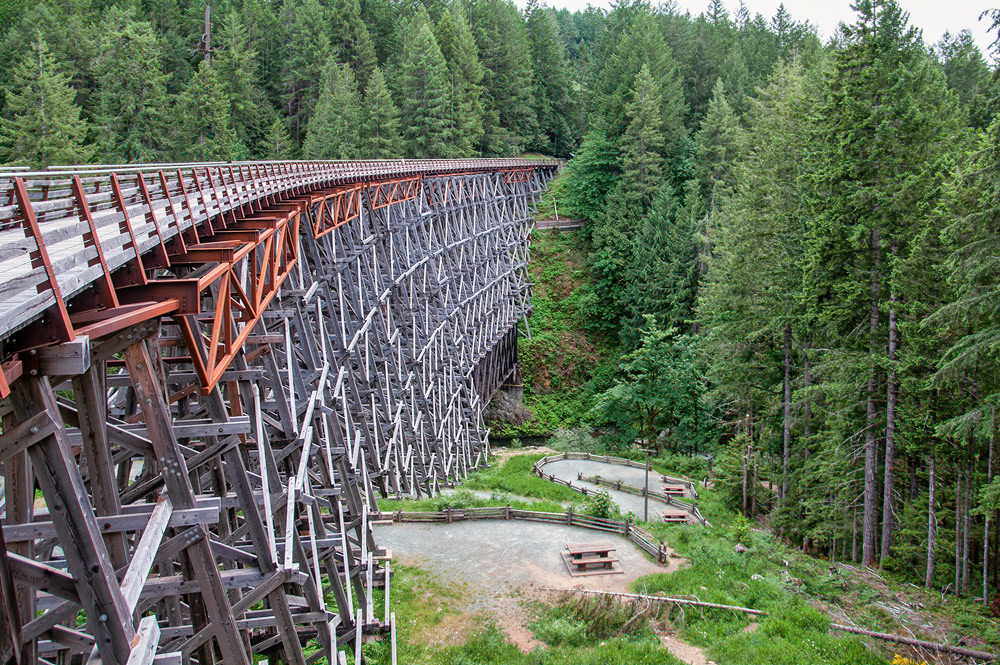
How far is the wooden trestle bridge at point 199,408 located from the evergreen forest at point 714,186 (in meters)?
11.1

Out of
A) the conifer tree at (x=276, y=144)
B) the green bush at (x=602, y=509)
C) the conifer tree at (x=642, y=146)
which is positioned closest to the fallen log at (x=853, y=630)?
the green bush at (x=602, y=509)

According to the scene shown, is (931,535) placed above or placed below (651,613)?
above

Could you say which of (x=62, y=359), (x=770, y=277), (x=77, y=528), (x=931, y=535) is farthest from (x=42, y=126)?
(x=931, y=535)

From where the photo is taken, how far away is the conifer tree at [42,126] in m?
30.6

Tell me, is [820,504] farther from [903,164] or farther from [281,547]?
[281,547]

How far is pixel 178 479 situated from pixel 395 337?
16.0 m

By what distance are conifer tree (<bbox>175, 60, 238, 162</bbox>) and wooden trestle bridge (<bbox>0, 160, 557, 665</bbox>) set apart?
2227 centimetres

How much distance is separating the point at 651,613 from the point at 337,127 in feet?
128

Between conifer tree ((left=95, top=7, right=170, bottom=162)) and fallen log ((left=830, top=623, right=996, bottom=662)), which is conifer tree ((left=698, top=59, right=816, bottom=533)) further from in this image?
conifer tree ((left=95, top=7, right=170, bottom=162))

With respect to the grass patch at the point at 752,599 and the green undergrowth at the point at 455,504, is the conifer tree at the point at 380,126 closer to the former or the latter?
the green undergrowth at the point at 455,504

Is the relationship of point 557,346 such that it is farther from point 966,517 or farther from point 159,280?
point 159,280

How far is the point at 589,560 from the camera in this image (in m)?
15.6

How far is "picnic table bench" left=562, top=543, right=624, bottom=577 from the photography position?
51.1ft

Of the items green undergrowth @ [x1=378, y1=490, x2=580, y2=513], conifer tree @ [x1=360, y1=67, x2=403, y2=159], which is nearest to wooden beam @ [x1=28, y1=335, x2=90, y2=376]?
green undergrowth @ [x1=378, y1=490, x2=580, y2=513]
